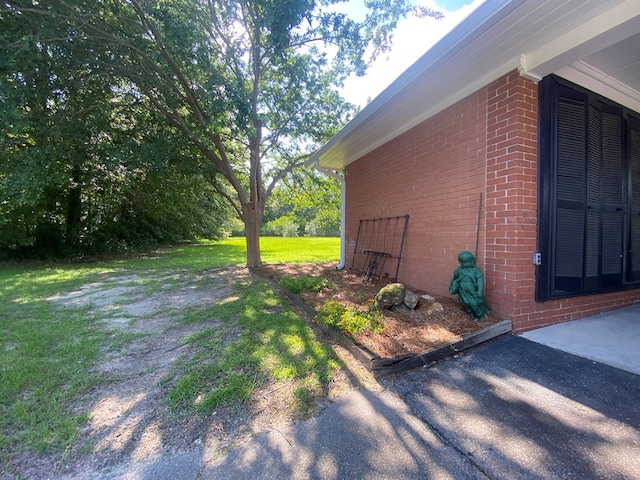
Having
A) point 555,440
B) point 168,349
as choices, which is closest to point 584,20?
point 555,440

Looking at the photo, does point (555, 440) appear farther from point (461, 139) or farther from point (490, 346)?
point (461, 139)

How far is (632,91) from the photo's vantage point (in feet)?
10.5

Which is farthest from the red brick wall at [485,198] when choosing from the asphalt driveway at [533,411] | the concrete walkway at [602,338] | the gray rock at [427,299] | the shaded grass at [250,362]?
the shaded grass at [250,362]

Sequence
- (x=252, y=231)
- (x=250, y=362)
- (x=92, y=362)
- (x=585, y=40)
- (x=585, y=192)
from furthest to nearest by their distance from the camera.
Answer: (x=252, y=231) < (x=585, y=192) < (x=92, y=362) < (x=250, y=362) < (x=585, y=40)

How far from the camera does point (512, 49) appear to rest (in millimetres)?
2543

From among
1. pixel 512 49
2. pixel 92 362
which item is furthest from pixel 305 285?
pixel 512 49

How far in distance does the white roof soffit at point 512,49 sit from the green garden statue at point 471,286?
6.05 ft

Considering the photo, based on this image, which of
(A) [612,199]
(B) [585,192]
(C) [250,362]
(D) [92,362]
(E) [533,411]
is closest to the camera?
(E) [533,411]

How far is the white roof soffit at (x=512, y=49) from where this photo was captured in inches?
80.7

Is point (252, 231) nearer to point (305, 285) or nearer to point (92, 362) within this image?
point (305, 285)

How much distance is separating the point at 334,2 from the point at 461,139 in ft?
11.6

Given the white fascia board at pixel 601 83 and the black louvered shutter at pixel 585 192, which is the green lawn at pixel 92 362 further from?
the white fascia board at pixel 601 83

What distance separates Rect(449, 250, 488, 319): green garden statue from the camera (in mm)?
2803

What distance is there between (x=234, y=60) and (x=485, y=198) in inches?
214
